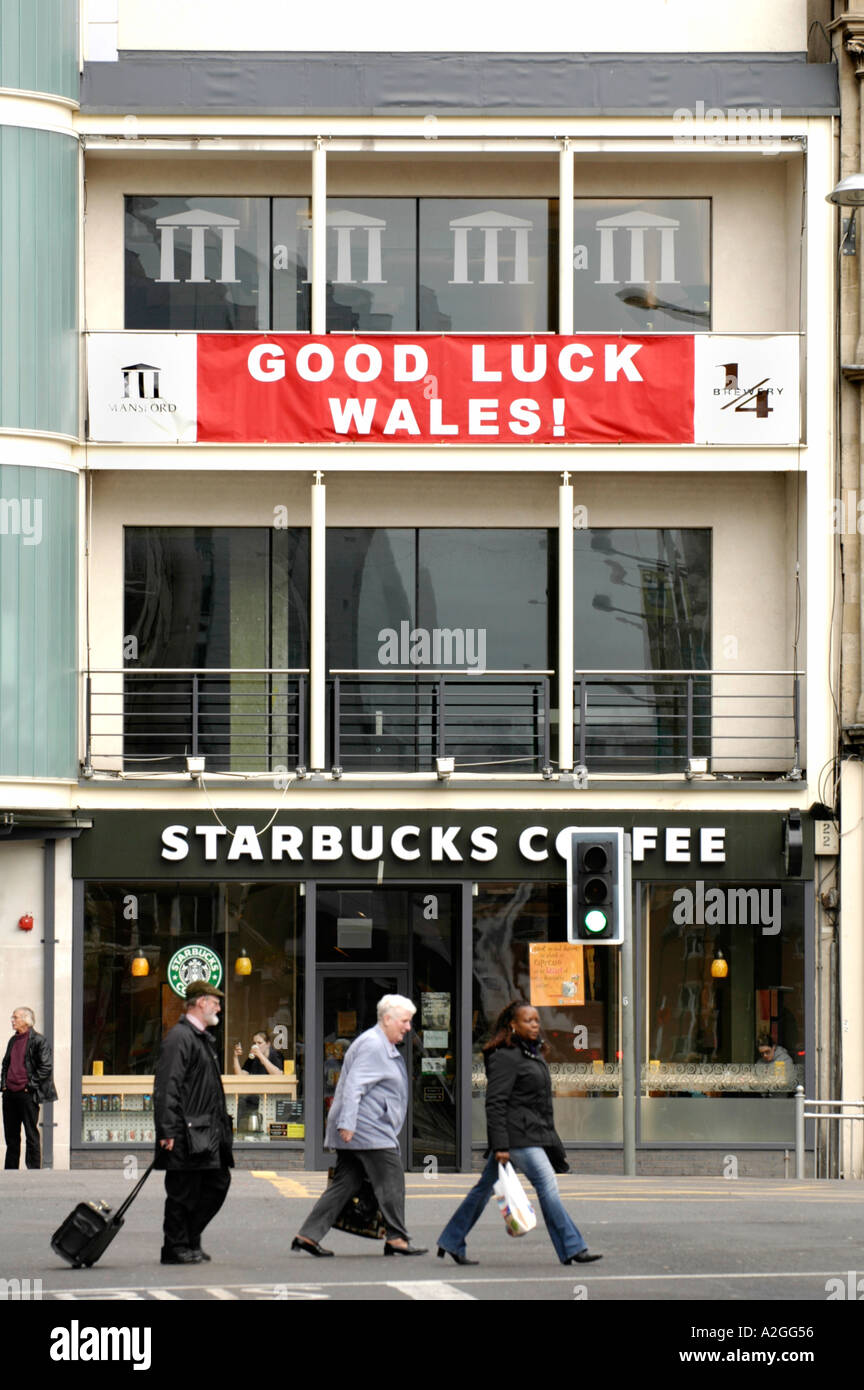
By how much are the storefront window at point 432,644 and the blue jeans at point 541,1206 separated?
427 inches

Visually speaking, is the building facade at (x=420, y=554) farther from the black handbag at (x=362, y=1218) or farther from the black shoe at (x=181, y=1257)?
the black shoe at (x=181, y=1257)

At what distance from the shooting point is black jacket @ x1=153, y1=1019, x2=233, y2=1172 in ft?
43.0

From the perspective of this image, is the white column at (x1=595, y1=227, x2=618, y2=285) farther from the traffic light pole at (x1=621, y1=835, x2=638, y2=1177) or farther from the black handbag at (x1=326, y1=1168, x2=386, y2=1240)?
the black handbag at (x1=326, y1=1168, x2=386, y2=1240)

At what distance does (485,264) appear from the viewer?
80.2ft

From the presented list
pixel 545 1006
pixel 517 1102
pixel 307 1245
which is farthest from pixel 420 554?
pixel 307 1245

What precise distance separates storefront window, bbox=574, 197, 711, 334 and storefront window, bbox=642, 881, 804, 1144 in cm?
635

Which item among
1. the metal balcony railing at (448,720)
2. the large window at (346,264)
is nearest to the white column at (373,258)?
the large window at (346,264)

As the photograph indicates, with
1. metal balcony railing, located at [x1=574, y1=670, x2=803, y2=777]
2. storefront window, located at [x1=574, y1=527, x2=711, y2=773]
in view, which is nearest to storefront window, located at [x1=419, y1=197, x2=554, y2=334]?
storefront window, located at [x1=574, y1=527, x2=711, y2=773]

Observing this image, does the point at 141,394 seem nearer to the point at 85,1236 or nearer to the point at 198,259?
the point at 198,259

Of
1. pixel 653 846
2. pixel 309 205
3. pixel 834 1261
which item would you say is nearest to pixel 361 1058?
pixel 834 1261

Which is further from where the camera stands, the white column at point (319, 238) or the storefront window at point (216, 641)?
the storefront window at point (216, 641)

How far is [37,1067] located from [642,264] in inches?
432

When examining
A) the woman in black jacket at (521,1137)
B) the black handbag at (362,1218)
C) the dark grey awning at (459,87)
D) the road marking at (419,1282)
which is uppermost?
the dark grey awning at (459,87)

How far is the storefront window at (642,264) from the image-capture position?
24438 millimetres
